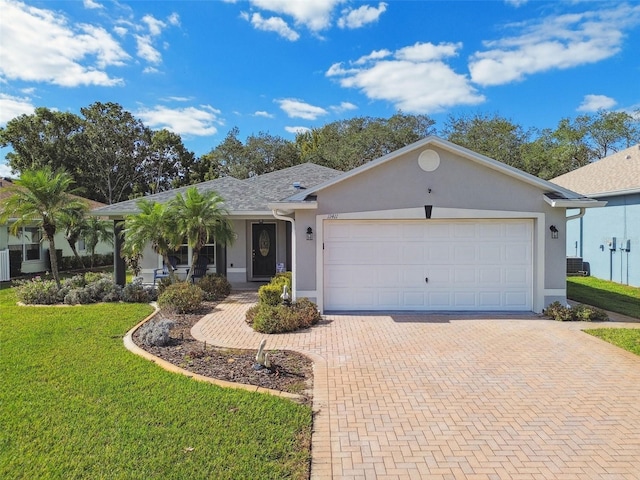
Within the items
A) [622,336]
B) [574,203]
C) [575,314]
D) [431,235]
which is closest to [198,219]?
[431,235]

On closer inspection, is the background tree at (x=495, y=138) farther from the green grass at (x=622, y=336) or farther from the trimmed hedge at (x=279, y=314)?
the trimmed hedge at (x=279, y=314)

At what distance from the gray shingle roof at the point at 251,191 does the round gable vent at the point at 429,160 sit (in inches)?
201

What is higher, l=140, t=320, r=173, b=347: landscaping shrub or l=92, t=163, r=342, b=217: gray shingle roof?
l=92, t=163, r=342, b=217: gray shingle roof

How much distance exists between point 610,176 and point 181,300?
63.0ft

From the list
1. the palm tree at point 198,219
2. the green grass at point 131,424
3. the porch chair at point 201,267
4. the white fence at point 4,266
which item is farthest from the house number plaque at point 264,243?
the white fence at point 4,266

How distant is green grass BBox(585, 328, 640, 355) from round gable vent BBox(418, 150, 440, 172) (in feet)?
17.7

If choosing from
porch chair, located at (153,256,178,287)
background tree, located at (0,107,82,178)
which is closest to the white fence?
porch chair, located at (153,256,178,287)

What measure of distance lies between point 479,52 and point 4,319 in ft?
74.0

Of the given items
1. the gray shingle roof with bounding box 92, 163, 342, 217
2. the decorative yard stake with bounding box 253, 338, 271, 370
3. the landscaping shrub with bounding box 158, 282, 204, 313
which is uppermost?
the gray shingle roof with bounding box 92, 163, 342, 217

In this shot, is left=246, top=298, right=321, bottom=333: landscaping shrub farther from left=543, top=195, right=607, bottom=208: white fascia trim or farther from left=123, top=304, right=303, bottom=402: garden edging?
left=543, top=195, right=607, bottom=208: white fascia trim

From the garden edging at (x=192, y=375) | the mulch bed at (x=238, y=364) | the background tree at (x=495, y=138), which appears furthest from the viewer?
the background tree at (x=495, y=138)

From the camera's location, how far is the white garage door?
37.2 feet

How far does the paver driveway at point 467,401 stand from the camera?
4.23 meters

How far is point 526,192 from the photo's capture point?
11008 mm
